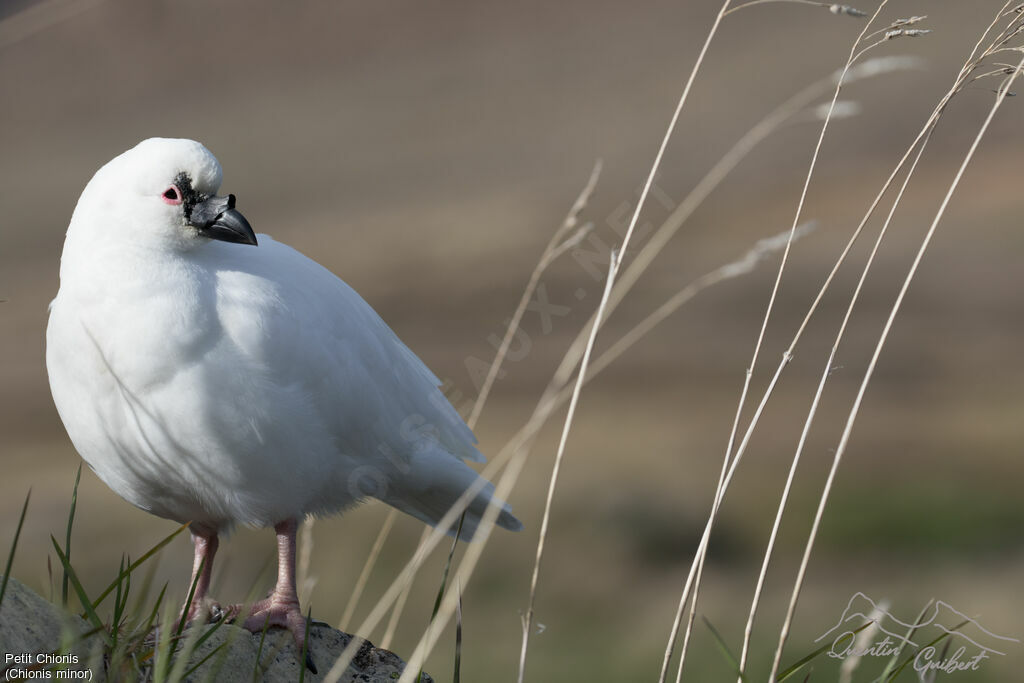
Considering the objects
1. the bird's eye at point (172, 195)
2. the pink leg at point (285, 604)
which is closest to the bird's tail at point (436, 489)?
the pink leg at point (285, 604)

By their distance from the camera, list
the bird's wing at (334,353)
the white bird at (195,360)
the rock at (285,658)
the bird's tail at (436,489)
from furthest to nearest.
Answer: the bird's tail at (436,489) < the bird's wing at (334,353) < the white bird at (195,360) < the rock at (285,658)

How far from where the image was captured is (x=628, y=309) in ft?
70.3

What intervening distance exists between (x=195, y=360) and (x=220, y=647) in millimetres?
985

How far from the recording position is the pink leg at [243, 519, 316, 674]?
3506 mm

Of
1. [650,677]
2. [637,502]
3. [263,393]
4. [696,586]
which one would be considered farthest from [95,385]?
[637,502]

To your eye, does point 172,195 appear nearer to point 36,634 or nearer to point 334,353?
point 334,353

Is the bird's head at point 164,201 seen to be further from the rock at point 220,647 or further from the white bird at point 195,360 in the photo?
the rock at point 220,647

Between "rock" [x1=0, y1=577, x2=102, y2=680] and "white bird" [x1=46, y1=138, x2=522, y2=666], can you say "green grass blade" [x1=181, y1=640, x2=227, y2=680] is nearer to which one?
"rock" [x1=0, y1=577, x2=102, y2=680]

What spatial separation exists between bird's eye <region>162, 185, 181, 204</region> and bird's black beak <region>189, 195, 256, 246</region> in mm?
57

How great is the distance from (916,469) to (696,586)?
1351 cm

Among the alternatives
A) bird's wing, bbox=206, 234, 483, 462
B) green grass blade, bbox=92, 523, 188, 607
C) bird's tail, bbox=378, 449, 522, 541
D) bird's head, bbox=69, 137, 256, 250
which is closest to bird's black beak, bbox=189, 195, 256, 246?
bird's head, bbox=69, 137, 256, 250

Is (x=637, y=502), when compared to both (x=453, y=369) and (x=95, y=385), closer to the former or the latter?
(x=453, y=369)

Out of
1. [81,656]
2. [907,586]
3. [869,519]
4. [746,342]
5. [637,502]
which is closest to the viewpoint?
[81,656]

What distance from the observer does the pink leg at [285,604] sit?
3506 mm
